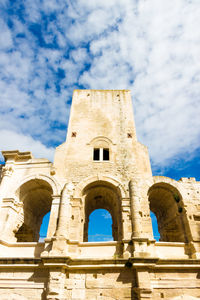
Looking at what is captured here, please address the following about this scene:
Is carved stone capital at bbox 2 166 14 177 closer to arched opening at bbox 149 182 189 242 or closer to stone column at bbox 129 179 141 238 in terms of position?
stone column at bbox 129 179 141 238

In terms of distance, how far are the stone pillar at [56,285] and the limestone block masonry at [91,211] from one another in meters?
0.03

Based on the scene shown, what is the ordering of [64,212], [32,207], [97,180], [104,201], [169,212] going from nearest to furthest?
[64,212], [97,180], [169,212], [104,201], [32,207]

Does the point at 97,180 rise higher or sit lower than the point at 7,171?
lower

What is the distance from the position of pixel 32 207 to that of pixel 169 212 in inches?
323

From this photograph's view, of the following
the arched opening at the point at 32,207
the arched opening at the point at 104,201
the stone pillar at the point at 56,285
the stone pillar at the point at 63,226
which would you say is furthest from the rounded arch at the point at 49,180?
the stone pillar at the point at 56,285

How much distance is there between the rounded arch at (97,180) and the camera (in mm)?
10438

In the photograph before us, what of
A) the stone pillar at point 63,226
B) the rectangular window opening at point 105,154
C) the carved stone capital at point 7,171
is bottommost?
the stone pillar at point 63,226

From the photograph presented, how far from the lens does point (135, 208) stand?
Result: 31.1 feet

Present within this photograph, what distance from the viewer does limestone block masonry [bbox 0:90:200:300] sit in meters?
7.98

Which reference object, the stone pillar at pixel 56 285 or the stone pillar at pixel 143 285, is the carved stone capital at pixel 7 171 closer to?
the stone pillar at pixel 56 285

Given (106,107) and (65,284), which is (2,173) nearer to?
(65,284)

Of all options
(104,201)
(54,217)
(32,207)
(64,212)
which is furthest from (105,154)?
(32,207)

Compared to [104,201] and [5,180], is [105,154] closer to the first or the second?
[104,201]

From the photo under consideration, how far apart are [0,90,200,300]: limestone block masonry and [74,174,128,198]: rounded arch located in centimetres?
5
